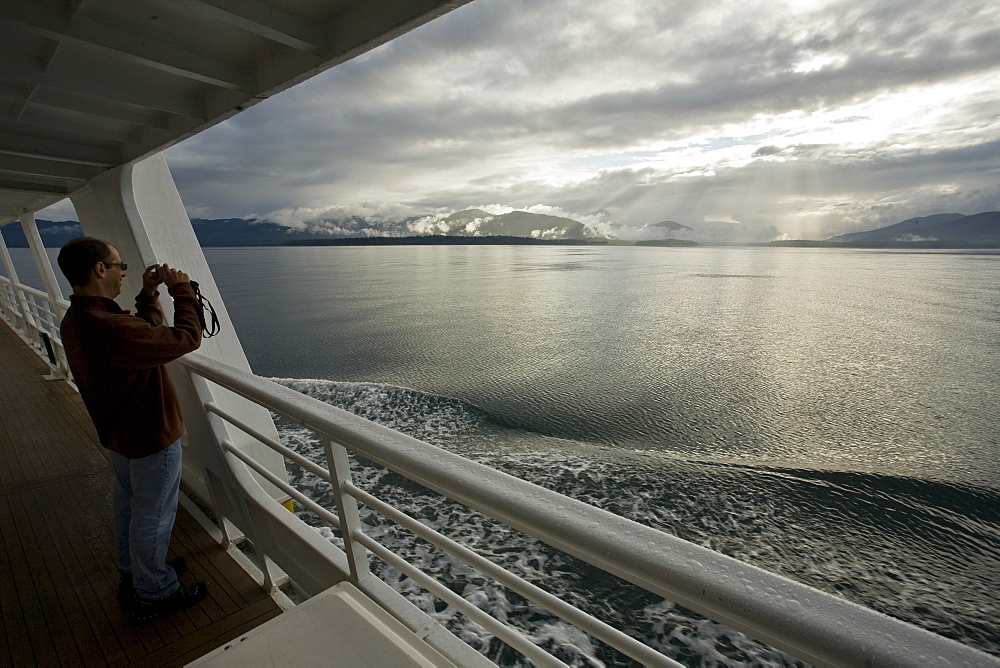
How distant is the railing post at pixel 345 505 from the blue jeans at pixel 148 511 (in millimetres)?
648

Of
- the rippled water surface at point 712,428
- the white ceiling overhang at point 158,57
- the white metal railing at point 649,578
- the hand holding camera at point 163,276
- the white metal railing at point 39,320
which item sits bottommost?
the rippled water surface at point 712,428

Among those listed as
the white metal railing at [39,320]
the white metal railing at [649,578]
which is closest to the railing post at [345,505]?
the white metal railing at [649,578]

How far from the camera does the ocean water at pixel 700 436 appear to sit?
10.5 feet

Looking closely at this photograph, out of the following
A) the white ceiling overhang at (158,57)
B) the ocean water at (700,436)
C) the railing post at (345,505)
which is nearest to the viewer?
the railing post at (345,505)

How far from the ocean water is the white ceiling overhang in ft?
8.55

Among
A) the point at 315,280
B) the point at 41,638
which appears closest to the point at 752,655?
the point at 41,638

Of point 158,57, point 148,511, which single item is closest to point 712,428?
point 148,511

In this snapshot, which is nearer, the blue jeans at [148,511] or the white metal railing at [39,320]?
the blue jeans at [148,511]

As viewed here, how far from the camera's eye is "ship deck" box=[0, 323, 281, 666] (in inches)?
54.5

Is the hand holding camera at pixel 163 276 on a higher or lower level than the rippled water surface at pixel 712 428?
higher

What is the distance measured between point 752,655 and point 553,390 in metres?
5.59

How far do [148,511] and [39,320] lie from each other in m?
6.21

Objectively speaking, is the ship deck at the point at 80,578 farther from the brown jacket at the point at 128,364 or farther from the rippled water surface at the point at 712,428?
the rippled water surface at the point at 712,428

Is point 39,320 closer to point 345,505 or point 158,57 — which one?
point 158,57
